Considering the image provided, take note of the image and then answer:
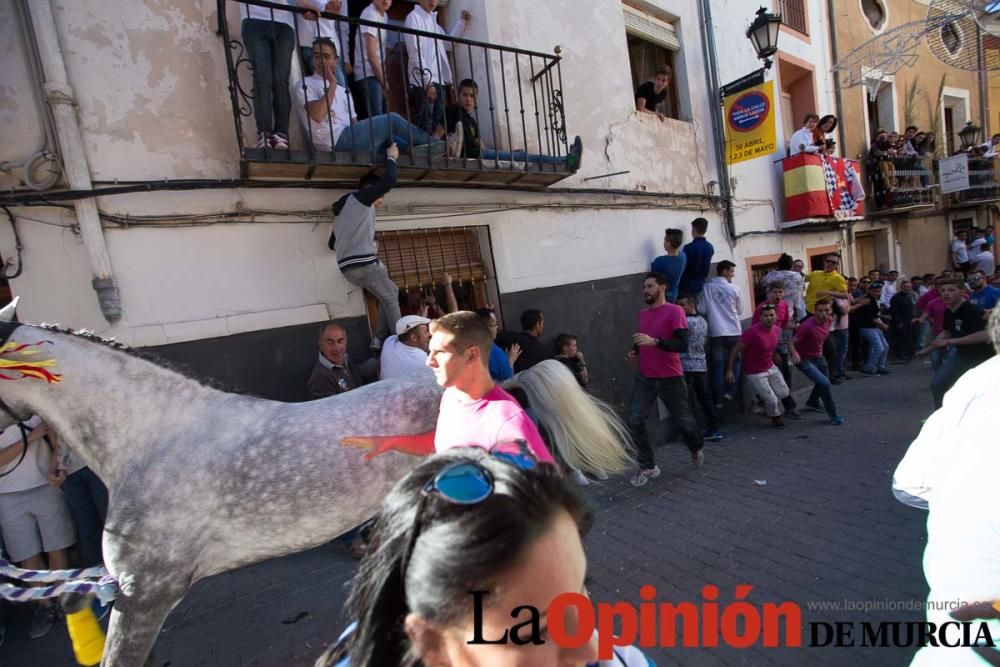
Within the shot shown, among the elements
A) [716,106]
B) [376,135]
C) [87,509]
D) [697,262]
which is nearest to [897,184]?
[716,106]

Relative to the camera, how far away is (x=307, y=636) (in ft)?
10.2

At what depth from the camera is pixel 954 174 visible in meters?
13.6

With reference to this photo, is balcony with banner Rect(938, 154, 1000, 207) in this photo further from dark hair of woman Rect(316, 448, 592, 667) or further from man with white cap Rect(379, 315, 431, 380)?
dark hair of woman Rect(316, 448, 592, 667)

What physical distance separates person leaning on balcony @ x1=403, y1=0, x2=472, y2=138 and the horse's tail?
3246 mm

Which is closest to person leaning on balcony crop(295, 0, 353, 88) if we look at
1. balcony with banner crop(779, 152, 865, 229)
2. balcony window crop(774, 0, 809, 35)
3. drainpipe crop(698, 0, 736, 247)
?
drainpipe crop(698, 0, 736, 247)

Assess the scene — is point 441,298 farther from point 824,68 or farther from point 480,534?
point 824,68

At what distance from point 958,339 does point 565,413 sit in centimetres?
469

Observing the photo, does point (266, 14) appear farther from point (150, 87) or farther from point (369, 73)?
point (150, 87)

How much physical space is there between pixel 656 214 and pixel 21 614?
838cm

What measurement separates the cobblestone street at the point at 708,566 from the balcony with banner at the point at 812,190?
6.09 meters

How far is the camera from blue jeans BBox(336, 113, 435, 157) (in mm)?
4422

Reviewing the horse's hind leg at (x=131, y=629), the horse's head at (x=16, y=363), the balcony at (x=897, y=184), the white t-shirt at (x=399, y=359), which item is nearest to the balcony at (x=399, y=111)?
the white t-shirt at (x=399, y=359)

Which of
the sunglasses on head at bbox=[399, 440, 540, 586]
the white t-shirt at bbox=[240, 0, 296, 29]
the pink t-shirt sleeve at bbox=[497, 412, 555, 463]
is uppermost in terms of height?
the white t-shirt at bbox=[240, 0, 296, 29]

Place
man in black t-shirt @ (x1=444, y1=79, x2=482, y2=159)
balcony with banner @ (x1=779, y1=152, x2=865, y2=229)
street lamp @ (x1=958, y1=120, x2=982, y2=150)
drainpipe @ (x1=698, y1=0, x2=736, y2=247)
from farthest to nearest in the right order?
1. street lamp @ (x1=958, y1=120, x2=982, y2=150)
2. balcony with banner @ (x1=779, y1=152, x2=865, y2=229)
3. drainpipe @ (x1=698, y1=0, x2=736, y2=247)
4. man in black t-shirt @ (x1=444, y1=79, x2=482, y2=159)
